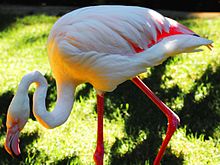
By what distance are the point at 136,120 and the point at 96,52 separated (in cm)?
131

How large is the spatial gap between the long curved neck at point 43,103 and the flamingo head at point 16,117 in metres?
0.05

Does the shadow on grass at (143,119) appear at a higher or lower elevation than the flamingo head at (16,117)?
lower

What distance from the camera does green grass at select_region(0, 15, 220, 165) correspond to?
3453 millimetres

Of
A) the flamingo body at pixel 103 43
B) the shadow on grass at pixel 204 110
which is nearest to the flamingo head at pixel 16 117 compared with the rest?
the flamingo body at pixel 103 43

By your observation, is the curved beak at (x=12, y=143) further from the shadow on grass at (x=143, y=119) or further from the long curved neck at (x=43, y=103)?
the shadow on grass at (x=143, y=119)

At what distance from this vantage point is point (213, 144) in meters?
3.52

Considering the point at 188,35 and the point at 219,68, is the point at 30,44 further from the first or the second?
the point at 188,35

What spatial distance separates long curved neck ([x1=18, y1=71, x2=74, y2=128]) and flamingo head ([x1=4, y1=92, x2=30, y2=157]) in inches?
2.1

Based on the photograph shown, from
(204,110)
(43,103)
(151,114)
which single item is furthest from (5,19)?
(43,103)

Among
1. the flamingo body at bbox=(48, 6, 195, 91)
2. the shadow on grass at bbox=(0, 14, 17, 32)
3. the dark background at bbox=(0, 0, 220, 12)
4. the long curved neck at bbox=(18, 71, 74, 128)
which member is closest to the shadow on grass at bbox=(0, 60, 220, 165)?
the long curved neck at bbox=(18, 71, 74, 128)

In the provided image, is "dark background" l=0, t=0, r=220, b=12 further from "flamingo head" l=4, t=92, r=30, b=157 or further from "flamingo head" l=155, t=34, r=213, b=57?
"flamingo head" l=4, t=92, r=30, b=157

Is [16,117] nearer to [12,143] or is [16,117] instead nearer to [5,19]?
[12,143]

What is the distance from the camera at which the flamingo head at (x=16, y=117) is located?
105 inches

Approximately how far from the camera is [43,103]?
2768 mm
